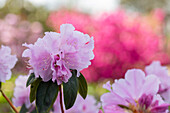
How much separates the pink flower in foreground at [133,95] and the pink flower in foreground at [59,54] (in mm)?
111

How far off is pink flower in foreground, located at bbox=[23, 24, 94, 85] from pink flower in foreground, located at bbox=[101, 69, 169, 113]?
0.11m

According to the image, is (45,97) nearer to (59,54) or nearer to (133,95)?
(59,54)

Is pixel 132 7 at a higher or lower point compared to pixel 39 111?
higher

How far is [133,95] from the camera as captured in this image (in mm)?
716

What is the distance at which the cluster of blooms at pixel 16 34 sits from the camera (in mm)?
9211

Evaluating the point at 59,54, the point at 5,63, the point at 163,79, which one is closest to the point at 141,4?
the point at 163,79

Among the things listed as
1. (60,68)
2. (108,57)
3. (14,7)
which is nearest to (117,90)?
(60,68)

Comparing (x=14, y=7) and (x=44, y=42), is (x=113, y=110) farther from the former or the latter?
(x=14, y=7)

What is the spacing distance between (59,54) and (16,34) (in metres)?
9.16

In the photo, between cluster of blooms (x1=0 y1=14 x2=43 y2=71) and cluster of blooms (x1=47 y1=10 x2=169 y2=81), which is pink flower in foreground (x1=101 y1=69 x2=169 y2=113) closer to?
cluster of blooms (x1=47 y1=10 x2=169 y2=81)

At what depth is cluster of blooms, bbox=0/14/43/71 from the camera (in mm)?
9211

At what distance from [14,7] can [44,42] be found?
1384cm

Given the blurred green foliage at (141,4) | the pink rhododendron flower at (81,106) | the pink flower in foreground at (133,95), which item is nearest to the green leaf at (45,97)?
the pink flower in foreground at (133,95)

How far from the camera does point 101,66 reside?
5.15 meters
